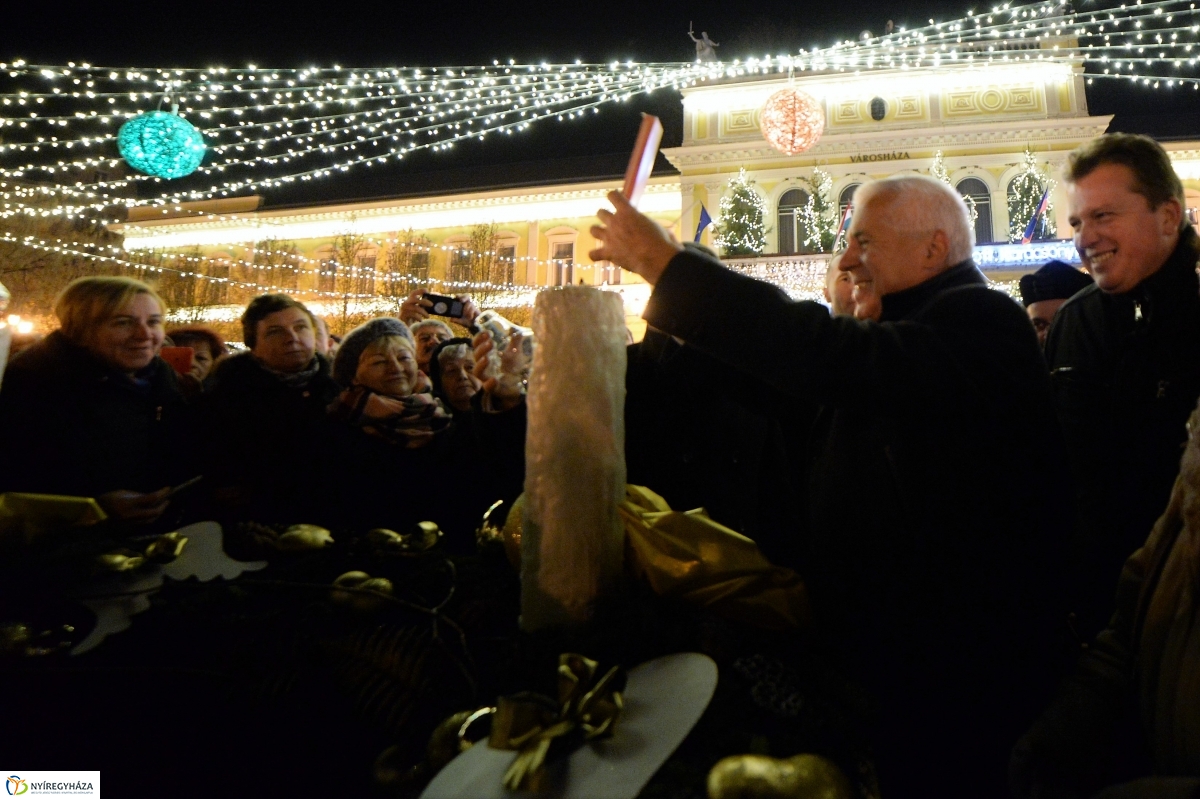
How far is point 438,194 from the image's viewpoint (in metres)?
22.6

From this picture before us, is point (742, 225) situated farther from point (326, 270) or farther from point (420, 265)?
point (326, 270)

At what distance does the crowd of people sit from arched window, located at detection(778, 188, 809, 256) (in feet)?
59.8

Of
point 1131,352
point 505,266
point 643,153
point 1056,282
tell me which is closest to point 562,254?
point 505,266

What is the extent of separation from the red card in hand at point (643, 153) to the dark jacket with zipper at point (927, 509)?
146 mm

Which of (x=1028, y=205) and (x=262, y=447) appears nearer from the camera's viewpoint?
(x=262, y=447)

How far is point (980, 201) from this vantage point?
1848cm

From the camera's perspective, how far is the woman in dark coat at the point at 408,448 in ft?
6.16

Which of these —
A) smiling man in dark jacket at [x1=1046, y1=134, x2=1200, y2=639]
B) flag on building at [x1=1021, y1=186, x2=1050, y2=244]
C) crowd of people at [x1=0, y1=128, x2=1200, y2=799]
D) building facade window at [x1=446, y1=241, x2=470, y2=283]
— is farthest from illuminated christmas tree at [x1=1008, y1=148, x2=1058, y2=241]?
crowd of people at [x1=0, y1=128, x2=1200, y2=799]

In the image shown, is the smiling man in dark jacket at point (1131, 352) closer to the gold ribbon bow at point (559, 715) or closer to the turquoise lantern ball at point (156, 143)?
the gold ribbon bow at point (559, 715)

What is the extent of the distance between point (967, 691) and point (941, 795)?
6.6 inches

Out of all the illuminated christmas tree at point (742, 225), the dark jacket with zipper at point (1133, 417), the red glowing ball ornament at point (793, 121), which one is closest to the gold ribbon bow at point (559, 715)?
the dark jacket with zipper at point (1133, 417)

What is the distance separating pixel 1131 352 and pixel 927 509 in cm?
126

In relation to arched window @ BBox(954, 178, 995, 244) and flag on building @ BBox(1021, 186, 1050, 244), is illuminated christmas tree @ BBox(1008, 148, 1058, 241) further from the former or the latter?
arched window @ BBox(954, 178, 995, 244)

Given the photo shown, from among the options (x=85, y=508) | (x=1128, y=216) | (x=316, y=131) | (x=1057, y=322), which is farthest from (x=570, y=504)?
(x=316, y=131)
